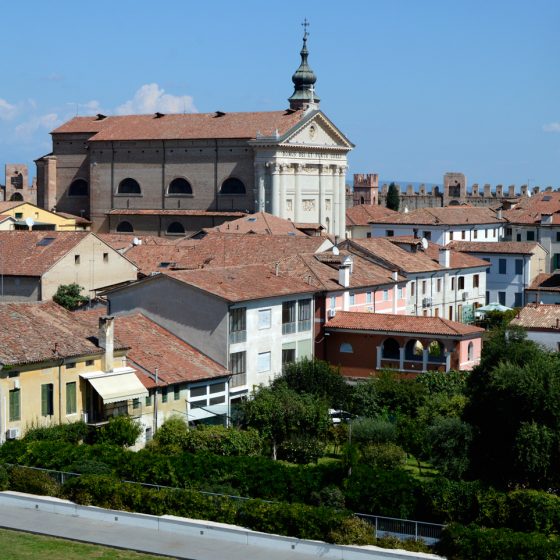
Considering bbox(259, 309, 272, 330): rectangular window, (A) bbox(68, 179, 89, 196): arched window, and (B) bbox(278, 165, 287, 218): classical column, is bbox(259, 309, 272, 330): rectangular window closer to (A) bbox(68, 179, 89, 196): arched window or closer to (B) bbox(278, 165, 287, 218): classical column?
(B) bbox(278, 165, 287, 218): classical column

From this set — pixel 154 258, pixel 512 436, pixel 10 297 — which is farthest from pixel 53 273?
pixel 512 436

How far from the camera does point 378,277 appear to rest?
160 ft

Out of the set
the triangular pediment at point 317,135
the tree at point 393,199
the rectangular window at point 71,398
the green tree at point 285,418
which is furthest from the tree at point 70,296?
the tree at point 393,199

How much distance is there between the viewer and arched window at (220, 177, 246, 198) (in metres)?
81.7

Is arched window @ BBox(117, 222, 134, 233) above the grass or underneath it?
above

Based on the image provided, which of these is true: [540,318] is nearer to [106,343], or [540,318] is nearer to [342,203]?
[106,343]

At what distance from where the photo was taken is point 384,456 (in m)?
31.4

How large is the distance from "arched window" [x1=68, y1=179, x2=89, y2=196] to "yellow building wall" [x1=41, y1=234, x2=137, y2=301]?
121 ft

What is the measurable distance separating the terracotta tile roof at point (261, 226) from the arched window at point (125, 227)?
14.8 m

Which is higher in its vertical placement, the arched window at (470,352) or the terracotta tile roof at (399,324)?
the terracotta tile roof at (399,324)

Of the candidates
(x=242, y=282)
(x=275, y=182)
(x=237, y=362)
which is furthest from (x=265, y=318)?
(x=275, y=182)

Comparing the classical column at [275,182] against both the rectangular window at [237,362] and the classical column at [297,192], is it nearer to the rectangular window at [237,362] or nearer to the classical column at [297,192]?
the classical column at [297,192]

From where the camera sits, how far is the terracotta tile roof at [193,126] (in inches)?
3209

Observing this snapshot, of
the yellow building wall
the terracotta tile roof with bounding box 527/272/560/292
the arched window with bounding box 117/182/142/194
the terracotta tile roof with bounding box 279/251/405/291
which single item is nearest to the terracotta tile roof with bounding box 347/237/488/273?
the terracotta tile roof with bounding box 279/251/405/291
